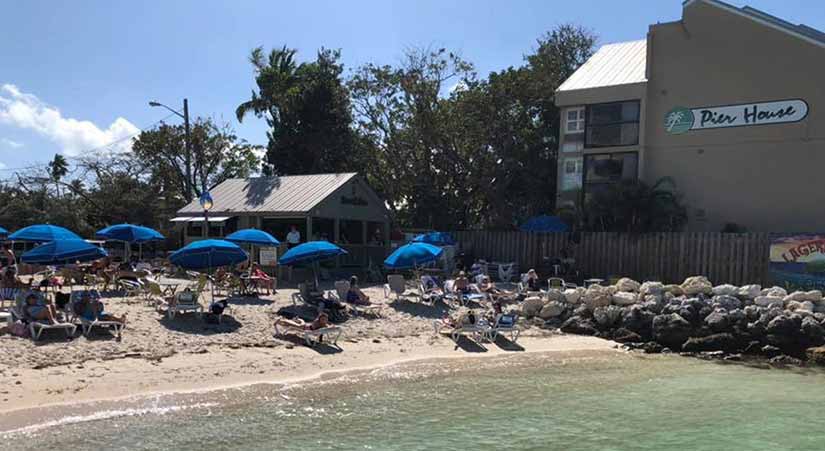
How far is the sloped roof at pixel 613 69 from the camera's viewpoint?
92.8ft

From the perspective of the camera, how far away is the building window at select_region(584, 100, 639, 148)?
91.0ft

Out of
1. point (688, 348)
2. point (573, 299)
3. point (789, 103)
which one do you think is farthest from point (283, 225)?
point (789, 103)

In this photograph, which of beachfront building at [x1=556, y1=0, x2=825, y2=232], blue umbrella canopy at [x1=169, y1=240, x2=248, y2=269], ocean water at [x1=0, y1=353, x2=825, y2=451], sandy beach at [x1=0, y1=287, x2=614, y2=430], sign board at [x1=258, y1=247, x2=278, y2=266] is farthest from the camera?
beachfront building at [x1=556, y1=0, x2=825, y2=232]

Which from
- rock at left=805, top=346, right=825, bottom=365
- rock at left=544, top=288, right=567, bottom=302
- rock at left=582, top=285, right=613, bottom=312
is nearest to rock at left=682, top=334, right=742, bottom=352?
rock at left=805, top=346, right=825, bottom=365

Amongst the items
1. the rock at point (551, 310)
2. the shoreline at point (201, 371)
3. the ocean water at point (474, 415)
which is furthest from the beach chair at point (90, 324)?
the rock at point (551, 310)

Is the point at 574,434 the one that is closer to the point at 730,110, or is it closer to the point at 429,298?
the point at 429,298

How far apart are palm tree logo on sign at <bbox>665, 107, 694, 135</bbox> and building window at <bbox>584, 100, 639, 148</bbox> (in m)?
1.26

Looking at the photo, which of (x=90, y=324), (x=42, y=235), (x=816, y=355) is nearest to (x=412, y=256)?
(x=90, y=324)

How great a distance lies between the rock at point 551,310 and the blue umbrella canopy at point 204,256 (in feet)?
29.6

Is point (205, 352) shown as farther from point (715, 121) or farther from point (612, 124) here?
point (715, 121)

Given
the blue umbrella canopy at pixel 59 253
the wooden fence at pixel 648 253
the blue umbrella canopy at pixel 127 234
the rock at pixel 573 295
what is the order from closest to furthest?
1. the blue umbrella canopy at pixel 59 253
2. the rock at pixel 573 295
3. the blue umbrella canopy at pixel 127 234
4. the wooden fence at pixel 648 253

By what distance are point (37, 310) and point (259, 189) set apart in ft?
48.4

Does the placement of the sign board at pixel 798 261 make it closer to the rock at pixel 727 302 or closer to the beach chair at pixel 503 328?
the rock at pixel 727 302

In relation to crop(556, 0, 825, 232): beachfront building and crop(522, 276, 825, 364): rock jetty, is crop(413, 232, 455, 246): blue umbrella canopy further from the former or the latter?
crop(522, 276, 825, 364): rock jetty
